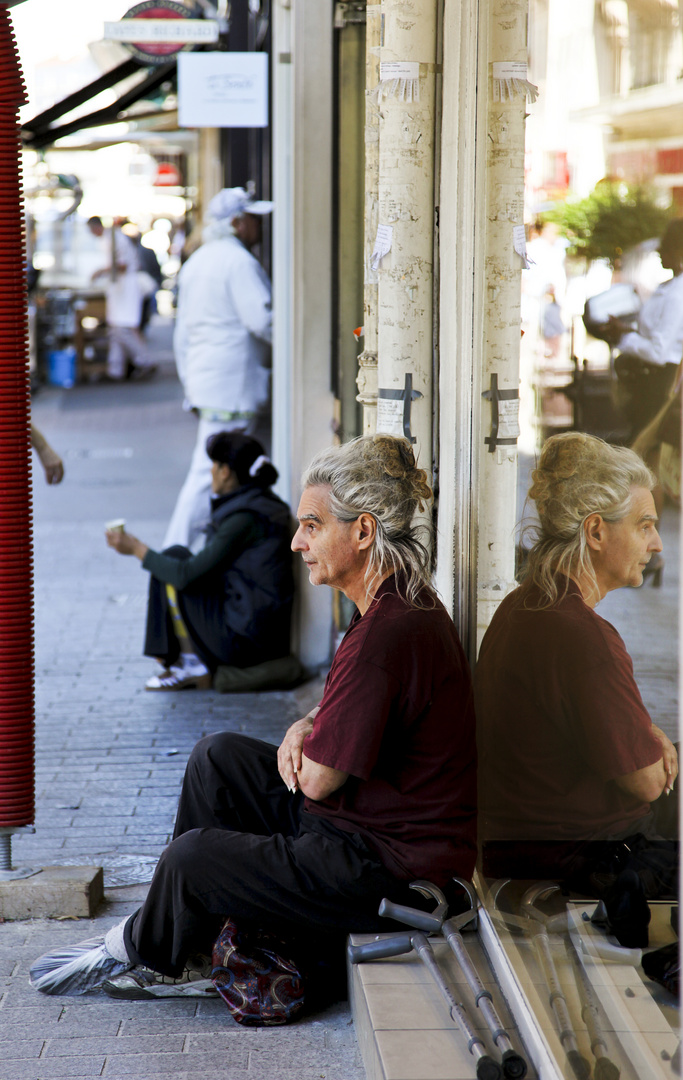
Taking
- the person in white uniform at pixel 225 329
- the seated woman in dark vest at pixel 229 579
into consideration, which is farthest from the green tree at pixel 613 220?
the person in white uniform at pixel 225 329

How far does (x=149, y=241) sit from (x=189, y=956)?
113 ft

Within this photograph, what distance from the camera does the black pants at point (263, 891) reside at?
2707 millimetres

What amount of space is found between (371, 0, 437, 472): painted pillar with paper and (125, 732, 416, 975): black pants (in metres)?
1.08

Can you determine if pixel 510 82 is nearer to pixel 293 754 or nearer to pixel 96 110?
pixel 293 754

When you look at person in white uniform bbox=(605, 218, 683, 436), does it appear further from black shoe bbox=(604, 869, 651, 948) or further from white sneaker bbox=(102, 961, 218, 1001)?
white sneaker bbox=(102, 961, 218, 1001)

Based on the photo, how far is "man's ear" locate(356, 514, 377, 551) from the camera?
2.73 m

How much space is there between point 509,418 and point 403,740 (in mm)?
779

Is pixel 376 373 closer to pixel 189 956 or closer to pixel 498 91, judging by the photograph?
pixel 498 91

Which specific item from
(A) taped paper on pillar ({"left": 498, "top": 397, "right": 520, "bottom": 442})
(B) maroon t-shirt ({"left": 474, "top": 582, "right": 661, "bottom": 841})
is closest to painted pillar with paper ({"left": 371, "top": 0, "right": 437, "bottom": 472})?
(A) taped paper on pillar ({"left": 498, "top": 397, "right": 520, "bottom": 442})

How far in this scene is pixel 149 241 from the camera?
1404 inches

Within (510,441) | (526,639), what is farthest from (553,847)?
(510,441)

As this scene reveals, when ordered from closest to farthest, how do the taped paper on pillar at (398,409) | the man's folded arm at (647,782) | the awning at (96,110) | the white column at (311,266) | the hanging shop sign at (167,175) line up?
1. the man's folded arm at (647,782)
2. the taped paper on pillar at (398,409)
3. the white column at (311,266)
4. the awning at (96,110)
5. the hanging shop sign at (167,175)

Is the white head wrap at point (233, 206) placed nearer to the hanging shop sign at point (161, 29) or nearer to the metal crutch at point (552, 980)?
the hanging shop sign at point (161, 29)

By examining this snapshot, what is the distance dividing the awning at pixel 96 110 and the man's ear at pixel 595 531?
257 inches
